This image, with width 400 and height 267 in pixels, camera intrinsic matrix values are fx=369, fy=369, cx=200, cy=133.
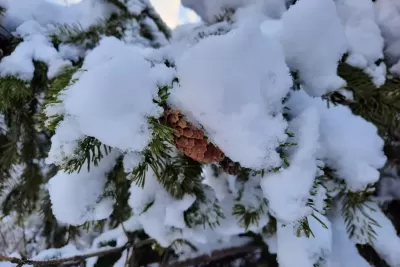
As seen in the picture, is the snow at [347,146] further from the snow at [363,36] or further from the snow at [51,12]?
the snow at [51,12]

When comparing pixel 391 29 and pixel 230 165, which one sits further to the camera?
pixel 391 29

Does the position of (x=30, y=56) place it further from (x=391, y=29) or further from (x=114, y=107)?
(x=391, y=29)

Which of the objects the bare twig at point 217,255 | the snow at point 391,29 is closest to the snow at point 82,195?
the bare twig at point 217,255

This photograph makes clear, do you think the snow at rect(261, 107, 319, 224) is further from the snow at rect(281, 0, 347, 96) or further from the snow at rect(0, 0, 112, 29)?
the snow at rect(0, 0, 112, 29)

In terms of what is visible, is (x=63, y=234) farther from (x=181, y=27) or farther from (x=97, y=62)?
(x=97, y=62)

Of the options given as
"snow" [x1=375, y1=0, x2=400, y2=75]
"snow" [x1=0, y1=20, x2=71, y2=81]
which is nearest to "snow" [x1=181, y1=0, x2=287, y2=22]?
"snow" [x1=375, y1=0, x2=400, y2=75]

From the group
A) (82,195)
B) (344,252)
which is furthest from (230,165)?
(344,252)

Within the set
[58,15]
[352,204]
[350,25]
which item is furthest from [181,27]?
[352,204]
